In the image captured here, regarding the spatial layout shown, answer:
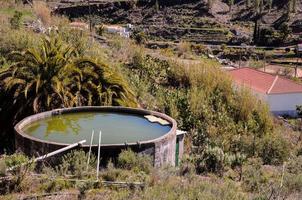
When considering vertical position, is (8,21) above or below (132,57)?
above

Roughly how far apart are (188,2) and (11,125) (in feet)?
232

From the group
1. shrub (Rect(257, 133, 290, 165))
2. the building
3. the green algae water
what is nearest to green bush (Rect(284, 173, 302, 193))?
the green algae water

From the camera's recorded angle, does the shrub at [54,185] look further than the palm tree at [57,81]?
No

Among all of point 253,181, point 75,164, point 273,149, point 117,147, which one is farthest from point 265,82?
point 75,164

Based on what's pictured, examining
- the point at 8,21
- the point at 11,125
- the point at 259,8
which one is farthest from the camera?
the point at 259,8

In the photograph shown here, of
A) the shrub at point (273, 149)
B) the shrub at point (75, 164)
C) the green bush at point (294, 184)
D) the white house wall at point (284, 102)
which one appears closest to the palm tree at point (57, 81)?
the shrub at point (75, 164)

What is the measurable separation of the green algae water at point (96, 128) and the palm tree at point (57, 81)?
818 mm

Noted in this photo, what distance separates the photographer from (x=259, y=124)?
17.7 meters

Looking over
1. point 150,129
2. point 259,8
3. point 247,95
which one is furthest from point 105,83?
point 259,8

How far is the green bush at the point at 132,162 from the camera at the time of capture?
281 inches

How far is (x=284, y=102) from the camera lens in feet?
91.8

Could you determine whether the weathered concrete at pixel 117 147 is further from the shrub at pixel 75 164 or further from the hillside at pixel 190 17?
the hillside at pixel 190 17

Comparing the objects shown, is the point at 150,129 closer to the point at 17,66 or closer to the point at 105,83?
the point at 105,83

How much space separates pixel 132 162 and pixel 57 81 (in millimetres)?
4601
